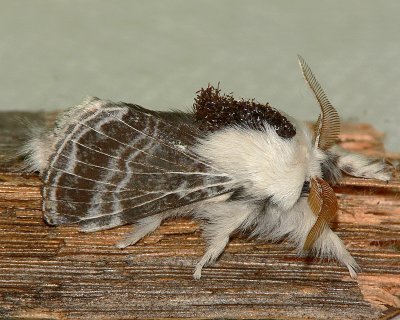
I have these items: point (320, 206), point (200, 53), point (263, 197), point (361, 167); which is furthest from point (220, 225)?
point (200, 53)

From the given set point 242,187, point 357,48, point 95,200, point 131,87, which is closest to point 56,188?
point 95,200

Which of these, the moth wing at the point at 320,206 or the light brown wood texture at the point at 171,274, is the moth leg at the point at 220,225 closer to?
the light brown wood texture at the point at 171,274

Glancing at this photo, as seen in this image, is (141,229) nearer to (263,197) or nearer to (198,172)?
(198,172)

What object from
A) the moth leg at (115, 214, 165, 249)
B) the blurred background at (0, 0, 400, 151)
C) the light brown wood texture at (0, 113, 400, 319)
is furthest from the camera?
the blurred background at (0, 0, 400, 151)

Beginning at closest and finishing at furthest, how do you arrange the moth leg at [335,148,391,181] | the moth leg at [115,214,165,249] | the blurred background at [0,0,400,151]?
the moth leg at [115,214,165,249] < the moth leg at [335,148,391,181] < the blurred background at [0,0,400,151]

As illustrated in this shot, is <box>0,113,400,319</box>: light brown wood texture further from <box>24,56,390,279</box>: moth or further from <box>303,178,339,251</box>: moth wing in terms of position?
<box>303,178,339,251</box>: moth wing

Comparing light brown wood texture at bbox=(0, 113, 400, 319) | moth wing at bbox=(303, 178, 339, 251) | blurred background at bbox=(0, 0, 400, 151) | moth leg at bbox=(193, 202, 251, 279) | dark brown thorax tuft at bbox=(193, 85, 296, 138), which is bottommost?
light brown wood texture at bbox=(0, 113, 400, 319)

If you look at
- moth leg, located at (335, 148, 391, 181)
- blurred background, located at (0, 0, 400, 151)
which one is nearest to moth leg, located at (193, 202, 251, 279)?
moth leg, located at (335, 148, 391, 181)

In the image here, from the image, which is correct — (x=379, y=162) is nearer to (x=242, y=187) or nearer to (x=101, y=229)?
(x=242, y=187)

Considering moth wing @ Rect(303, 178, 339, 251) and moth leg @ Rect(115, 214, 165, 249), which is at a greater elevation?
moth wing @ Rect(303, 178, 339, 251)
